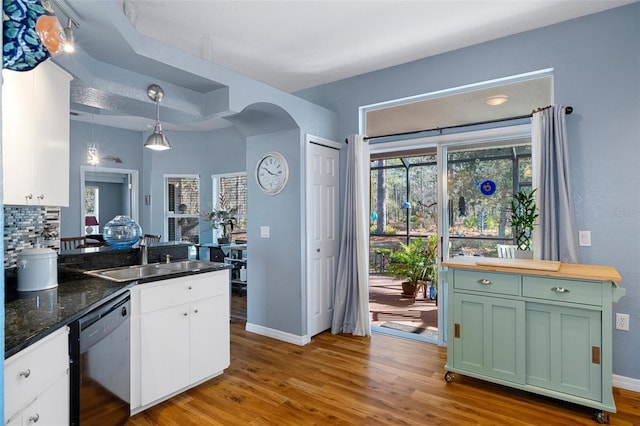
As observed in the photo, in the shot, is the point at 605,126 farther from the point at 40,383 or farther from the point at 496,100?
the point at 40,383

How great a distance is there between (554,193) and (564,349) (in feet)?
3.88

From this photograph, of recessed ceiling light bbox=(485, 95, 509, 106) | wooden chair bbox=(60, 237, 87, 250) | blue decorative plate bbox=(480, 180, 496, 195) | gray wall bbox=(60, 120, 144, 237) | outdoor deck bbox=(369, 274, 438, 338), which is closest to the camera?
recessed ceiling light bbox=(485, 95, 509, 106)

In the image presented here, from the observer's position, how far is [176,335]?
8.28 ft

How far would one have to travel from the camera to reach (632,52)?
268cm

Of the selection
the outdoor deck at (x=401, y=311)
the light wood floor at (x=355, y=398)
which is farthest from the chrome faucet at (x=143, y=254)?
the outdoor deck at (x=401, y=311)

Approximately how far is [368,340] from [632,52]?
130 inches

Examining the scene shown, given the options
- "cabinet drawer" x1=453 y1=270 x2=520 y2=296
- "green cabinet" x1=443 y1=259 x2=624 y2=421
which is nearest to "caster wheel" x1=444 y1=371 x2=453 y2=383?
"green cabinet" x1=443 y1=259 x2=624 y2=421

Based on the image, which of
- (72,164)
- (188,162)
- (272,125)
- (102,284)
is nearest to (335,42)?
(272,125)

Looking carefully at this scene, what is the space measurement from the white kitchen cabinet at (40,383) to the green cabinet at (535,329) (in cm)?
250

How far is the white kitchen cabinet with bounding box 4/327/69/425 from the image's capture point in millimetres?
1225

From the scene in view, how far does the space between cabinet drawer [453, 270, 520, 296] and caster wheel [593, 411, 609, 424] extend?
847 mm

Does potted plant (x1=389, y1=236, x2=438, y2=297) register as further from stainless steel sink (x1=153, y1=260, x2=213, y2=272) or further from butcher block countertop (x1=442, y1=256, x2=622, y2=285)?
stainless steel sink (x1=153, y1=260, x2=213, y2=272)

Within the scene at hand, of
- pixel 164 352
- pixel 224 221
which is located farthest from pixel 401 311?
pixel 224 221

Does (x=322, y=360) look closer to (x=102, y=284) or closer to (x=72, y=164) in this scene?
(x=102, y=284)
